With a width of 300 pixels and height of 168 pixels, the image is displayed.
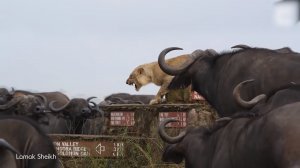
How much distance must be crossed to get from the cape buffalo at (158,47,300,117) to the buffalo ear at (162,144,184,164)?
3.57 ft

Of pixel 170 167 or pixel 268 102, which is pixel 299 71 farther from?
pixel 170 167

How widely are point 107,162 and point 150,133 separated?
1.11m

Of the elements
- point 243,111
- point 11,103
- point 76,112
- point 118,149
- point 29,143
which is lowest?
point 76,112

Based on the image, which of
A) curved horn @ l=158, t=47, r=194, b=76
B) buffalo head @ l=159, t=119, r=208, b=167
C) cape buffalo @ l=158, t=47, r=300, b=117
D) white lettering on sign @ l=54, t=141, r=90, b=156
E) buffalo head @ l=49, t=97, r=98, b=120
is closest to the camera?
buffalo head @ l=159, t=119, r=208, b=167

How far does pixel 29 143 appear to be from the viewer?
388 inches

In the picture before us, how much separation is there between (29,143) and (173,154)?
2.05 metres

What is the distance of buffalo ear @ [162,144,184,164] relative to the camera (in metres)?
9.04

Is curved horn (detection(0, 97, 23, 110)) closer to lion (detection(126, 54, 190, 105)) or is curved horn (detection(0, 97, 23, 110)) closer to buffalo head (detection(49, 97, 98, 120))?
buffalo head (detection(49, 97, 98, 120))

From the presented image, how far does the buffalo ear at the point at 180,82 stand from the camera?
1239 centimetres

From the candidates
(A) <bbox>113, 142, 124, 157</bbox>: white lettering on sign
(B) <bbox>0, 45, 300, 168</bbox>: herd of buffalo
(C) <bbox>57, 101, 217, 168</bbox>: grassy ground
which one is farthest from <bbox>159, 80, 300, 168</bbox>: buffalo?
(A) <bbox>113, 142, 124, 157</bbox>: white lettering on sign

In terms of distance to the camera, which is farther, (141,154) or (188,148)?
(141,154)

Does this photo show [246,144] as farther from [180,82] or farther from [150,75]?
[150,75]

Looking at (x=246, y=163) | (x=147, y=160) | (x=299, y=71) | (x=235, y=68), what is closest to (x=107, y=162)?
(x=147, y=160)

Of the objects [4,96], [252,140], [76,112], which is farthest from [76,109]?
[252,140]
